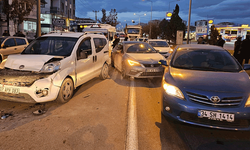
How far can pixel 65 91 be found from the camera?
5.16 m

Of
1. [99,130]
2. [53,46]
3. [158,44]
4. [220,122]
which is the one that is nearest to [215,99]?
[220,122]

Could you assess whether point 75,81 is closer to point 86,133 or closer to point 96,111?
point 96,111

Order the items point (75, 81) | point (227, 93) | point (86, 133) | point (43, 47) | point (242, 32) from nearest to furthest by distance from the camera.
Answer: point (227, 93) < point (86, 133) < point (75, 81) < point (43, 47) < point (242, 32)

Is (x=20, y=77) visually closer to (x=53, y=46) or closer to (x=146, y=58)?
(x=53, y=46)

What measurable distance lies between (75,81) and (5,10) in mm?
18177

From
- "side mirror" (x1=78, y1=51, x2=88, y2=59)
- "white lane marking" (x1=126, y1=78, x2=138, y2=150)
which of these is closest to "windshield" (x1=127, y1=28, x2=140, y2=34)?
"side mirror" (x1=78, y1=51, x2=88, y2=59)

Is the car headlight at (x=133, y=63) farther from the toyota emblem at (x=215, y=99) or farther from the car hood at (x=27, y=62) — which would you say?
the toyota emblem at (x=215, y=99)

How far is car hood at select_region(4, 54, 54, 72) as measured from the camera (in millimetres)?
4789

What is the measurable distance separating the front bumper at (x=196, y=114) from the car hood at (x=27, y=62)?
10.4 feet

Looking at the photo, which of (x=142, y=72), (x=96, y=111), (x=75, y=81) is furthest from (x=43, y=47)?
(x=142, y=72)

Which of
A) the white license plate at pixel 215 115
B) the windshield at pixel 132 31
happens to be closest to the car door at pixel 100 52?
the white license plate at pixel 215 115

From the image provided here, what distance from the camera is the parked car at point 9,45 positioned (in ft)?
32.5

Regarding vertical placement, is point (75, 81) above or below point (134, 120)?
above

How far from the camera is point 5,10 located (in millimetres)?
19281
